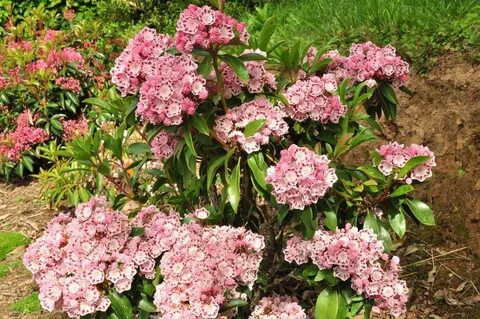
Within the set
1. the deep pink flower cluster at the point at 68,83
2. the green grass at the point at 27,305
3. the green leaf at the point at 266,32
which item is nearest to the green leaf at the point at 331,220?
the green leaf at the point at 266,32

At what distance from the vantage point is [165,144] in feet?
8.49

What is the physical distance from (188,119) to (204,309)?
0.71m

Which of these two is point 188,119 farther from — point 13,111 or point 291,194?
point 13,111

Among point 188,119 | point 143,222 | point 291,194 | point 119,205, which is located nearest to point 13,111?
point 119,205

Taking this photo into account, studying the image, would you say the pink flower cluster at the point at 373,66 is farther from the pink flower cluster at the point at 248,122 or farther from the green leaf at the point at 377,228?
the green leaf at the point at 377,228

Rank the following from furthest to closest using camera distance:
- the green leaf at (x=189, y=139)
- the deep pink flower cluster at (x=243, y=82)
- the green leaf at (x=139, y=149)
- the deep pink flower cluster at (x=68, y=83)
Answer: the deep pink flower cluster at (x=68, y=83) < the green leaf at (x=139, y=149) < the deep pink flower cluster at (x=243, y=82) < the green leaf at (x=189, y=139)

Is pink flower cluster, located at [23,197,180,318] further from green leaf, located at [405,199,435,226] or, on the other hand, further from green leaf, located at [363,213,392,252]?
green leaf, located at [405,199,435,226]

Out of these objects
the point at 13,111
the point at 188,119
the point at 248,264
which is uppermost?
the point at 188,119

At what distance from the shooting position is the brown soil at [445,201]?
11.0ft

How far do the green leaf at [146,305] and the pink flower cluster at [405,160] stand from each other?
106 cm

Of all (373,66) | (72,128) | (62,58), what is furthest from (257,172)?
(62,58)

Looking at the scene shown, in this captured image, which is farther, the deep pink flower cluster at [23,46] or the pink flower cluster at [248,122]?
the deep pink flower cluster at [23,46]

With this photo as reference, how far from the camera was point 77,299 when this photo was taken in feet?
7.76

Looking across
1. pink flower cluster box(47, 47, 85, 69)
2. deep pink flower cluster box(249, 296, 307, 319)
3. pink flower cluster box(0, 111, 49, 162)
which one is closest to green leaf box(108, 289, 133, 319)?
deep pink flower cluster box(249, 296, 307, 319)
